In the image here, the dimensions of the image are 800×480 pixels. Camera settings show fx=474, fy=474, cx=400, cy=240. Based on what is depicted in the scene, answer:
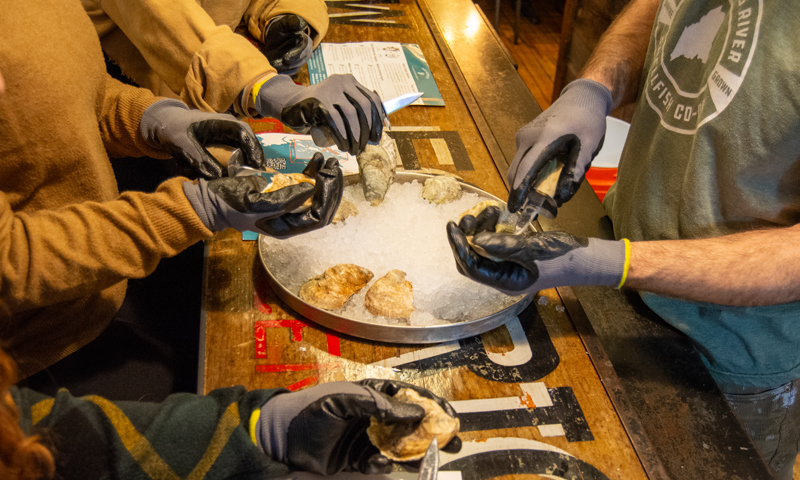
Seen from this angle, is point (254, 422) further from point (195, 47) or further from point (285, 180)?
point (195, 47)

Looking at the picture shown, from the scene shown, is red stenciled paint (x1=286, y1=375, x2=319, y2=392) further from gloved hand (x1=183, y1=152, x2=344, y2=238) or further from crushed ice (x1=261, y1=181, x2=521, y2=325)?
gloved hand (x1=183, y1=152, x2=344, y2=238)

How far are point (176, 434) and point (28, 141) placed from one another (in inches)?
26.2

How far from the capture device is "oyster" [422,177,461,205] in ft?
4.49

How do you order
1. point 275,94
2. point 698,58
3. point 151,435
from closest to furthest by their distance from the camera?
1. point 151,435
2. point 698,58
3. point 275,94

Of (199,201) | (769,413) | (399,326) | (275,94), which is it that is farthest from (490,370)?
(275,94)

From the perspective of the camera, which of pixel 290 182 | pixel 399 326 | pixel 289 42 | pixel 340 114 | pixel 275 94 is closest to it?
pixel 399 326

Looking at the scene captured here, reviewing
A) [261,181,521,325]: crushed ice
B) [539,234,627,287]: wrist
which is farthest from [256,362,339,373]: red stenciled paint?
[539,234,627,287]: wrist

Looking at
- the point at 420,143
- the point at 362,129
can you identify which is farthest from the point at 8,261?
the point at 420,143

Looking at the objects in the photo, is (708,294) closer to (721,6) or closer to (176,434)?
(721,6)

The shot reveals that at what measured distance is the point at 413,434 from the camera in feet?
2.65

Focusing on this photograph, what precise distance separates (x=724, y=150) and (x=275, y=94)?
4.01 ft

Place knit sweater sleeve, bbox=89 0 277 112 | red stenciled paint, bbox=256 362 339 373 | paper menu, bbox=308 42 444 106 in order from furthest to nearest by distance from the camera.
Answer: paper menu, bbox=308 42 444 106 < knit sweater sleeve, bbox=89 0 277 112 < red stenciled paint, bbox=256 362 339 373

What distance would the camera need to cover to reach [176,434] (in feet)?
2.41

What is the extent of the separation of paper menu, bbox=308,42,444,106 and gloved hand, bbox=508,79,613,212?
27.0 inches
